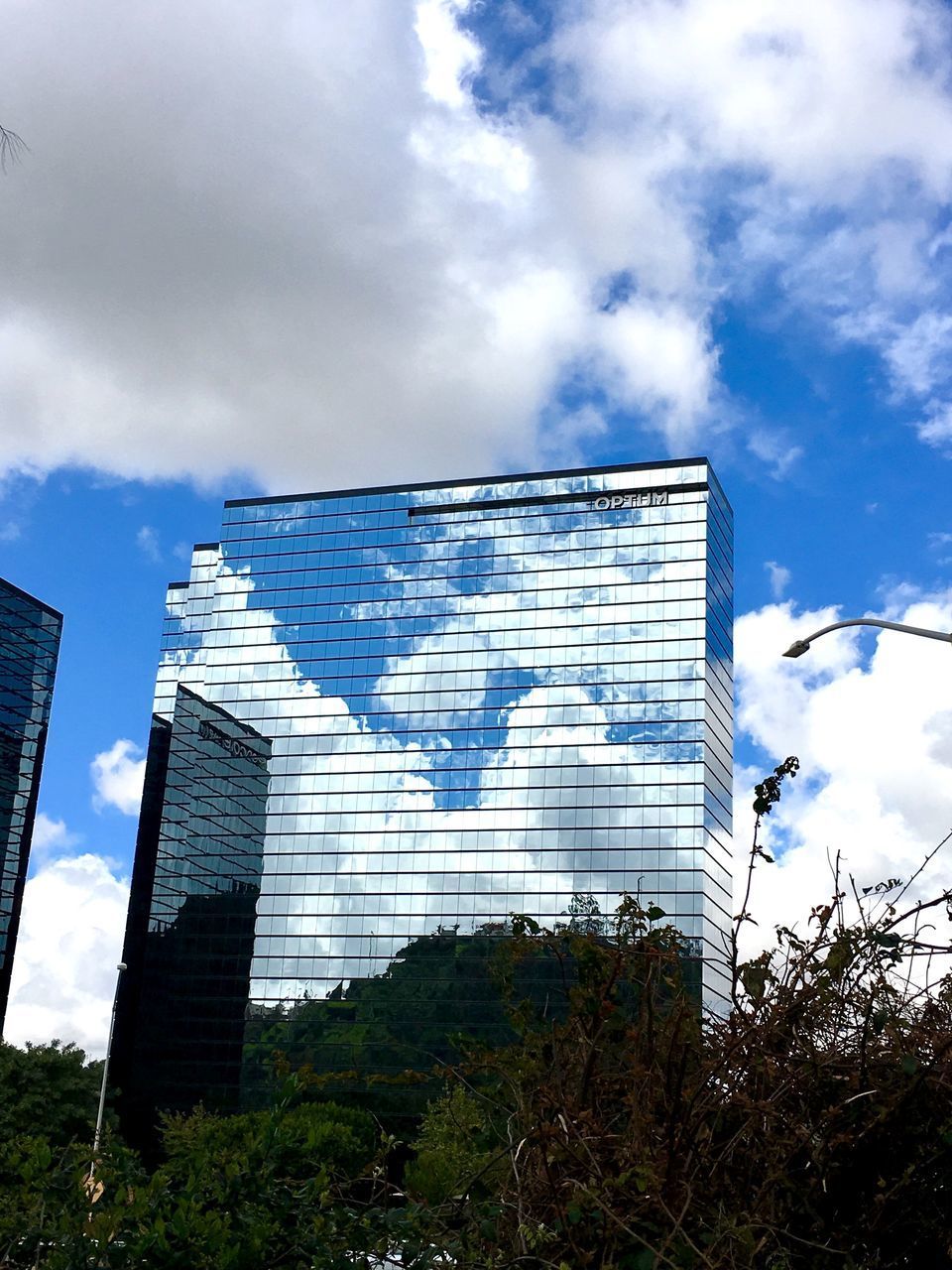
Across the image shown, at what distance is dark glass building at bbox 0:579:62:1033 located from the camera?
10131 centimetres

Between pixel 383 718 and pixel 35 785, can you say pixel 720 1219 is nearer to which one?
pixel 383 718

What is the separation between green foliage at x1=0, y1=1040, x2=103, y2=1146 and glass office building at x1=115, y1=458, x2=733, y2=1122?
3787 cm

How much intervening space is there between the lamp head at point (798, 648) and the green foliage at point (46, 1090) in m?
45.8

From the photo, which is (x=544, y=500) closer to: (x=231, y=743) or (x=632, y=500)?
(x=632, y=500)

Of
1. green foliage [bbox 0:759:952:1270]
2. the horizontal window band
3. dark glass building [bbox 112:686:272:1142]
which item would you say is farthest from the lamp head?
dark glass building [bbox 112:686:272:1142]

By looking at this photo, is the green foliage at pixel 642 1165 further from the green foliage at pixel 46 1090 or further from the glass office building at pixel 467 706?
the glass office building at pixel 467 706

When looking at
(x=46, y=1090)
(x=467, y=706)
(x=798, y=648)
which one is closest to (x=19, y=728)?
(x=467, y=706)

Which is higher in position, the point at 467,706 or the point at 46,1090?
the point at 467,706

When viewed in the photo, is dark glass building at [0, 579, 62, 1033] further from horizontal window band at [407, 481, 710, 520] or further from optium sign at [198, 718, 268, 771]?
horizontal window band at [407, 481, 710, 520]

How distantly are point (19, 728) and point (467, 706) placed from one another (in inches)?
1361

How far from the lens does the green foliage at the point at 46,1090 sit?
175ft

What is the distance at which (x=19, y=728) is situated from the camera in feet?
338

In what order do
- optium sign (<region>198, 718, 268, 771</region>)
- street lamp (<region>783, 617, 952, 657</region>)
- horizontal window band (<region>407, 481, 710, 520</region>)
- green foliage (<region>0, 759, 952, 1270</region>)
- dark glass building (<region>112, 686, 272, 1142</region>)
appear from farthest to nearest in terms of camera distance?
optium sign (<region>198, 718, 268, 771</region>), dark glass building (<region>112, 686, 272, 1142</region>), horizontal window band (<region>407, 481, 710, 520</region>), street lamp (<region>783, 617, 952, 657</region>), green foliage (<region>0, 759, 952, 1270</region>)

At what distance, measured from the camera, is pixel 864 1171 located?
3828 millimetres
